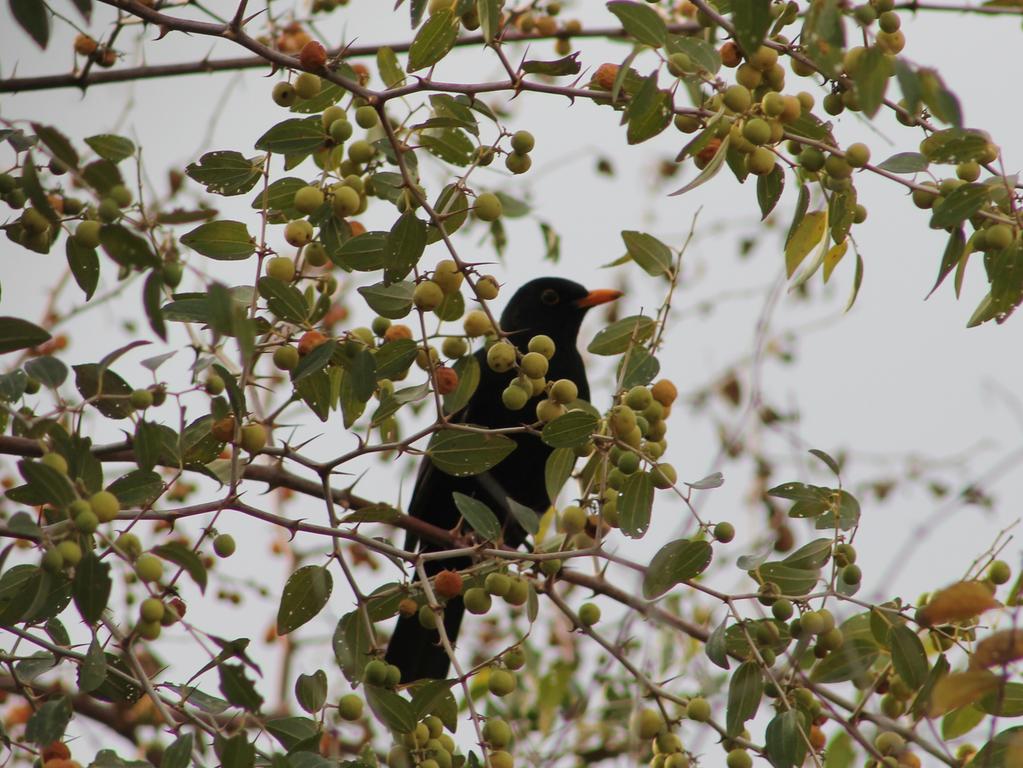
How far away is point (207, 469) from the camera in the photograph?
2713 millimetres

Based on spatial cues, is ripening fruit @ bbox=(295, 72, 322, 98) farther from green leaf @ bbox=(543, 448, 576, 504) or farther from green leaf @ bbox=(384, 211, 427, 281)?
green leaf @ bbox=(543, 448, 576, 504)

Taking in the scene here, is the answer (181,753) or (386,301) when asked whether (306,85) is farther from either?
(181,753)

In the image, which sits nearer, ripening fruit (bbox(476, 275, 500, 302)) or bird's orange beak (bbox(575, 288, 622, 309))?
ripening fruit (bbox(476, 275, 500, 302))

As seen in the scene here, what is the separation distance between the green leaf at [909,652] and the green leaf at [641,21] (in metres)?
1.33

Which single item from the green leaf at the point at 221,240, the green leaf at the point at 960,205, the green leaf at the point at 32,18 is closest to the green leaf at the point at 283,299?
the green leaf at the point at 221,240

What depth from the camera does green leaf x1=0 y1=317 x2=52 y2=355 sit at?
78.2 inches

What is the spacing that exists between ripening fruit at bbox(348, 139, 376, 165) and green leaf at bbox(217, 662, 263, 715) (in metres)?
1.15

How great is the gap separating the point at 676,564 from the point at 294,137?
127 centimetres

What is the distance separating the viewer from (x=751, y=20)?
175cm

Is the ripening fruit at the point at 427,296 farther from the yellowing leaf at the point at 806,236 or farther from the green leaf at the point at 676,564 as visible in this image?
the yellowing leaf at the point at 806,236

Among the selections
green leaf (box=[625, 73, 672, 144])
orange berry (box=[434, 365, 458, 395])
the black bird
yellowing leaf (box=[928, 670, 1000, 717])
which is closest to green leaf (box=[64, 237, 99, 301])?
orange berry (box=[434, 365, 458, 395])

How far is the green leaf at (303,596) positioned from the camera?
265cm

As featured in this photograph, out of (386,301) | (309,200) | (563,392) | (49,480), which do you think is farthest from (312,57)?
(49,480)

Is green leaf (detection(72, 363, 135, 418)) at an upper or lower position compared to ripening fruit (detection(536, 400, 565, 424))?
upper
